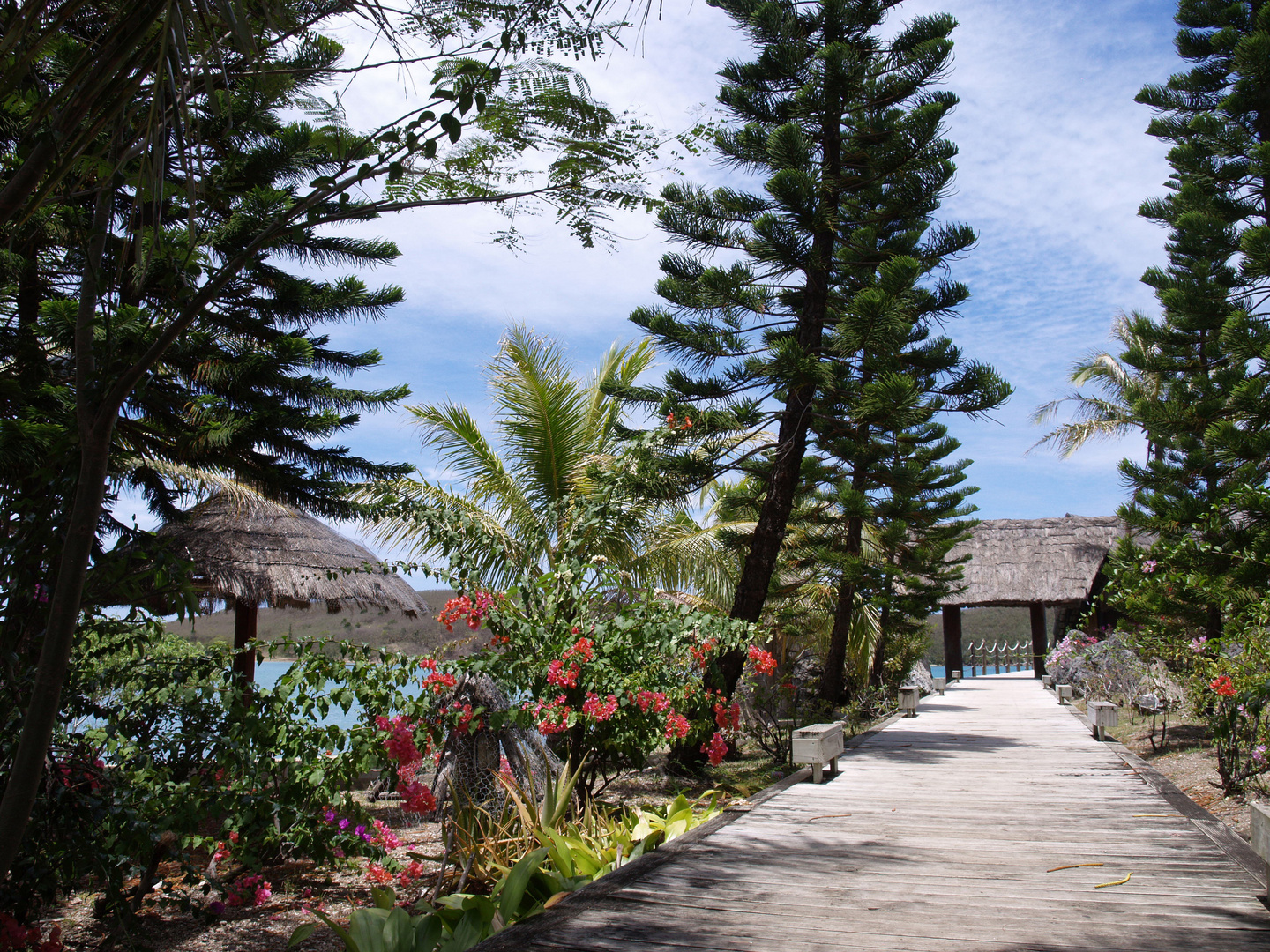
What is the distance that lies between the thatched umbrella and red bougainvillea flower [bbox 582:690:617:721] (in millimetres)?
4464

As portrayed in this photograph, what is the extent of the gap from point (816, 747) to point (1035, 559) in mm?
16085

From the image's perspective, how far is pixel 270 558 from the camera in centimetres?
912

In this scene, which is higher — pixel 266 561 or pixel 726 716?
pixel 266 561

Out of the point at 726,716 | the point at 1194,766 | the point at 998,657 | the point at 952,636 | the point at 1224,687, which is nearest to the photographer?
the point at 726,716

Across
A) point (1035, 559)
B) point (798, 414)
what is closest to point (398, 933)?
point (798, 414)

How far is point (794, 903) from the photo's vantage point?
3.00 m

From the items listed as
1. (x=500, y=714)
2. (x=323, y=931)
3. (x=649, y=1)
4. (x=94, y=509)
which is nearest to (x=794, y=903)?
(x=500, y=714)

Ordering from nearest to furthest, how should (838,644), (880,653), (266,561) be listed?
(266,561) → (838,644) → (880,653)

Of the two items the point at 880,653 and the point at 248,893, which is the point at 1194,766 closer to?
the point at 880,653

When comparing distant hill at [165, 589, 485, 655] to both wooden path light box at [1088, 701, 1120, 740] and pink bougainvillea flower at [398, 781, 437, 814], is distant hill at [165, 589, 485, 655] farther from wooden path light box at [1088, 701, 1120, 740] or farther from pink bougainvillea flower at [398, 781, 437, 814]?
wooden path light box at [1088, 701, 1120, 740]

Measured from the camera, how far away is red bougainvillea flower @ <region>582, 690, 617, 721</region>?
177 inches

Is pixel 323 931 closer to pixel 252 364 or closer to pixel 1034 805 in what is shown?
pixel 1034 805

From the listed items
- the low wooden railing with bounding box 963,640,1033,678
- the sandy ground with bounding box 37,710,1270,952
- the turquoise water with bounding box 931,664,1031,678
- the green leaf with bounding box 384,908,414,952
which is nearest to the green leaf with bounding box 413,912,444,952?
the green leaf with bounding box 384,908,414,952

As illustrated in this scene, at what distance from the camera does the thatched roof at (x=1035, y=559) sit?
18.6 meters
